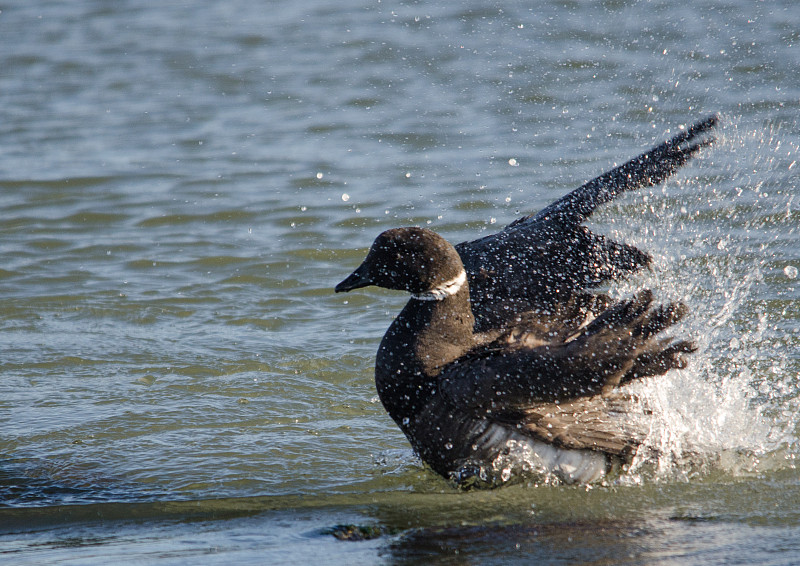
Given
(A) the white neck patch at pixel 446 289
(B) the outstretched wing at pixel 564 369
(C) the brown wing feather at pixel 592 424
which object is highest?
(A) the white neck patch at pixel 446 289

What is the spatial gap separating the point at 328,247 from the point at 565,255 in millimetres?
3487

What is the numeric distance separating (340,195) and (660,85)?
404 cm

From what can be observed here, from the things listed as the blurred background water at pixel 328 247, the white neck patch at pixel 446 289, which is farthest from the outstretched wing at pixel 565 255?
the blurred background water at pixel 328 247

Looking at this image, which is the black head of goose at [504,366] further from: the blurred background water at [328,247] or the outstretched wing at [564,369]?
the blurred background water at [328,247]

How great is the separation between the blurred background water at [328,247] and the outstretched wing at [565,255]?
0.70 metres

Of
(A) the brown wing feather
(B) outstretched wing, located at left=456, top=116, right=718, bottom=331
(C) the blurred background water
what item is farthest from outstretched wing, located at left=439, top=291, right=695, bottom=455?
(B) outstretched wing, located at left=456, top=116, right=718, bottom=331

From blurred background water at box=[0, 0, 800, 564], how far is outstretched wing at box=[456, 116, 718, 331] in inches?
27.5

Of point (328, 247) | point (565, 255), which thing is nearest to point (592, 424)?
point (565, 255)

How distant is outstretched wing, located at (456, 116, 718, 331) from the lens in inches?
217

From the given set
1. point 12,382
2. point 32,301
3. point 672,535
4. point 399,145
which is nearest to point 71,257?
point 32,301

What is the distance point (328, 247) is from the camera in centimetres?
878

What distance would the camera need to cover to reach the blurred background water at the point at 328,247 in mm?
4570

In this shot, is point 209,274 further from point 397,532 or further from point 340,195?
point 397,532

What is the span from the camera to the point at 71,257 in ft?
29.0
